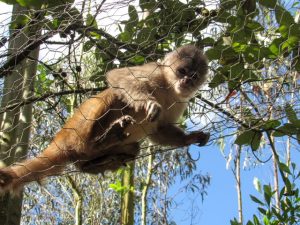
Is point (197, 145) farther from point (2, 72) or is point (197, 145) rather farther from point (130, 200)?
point (130, 200)

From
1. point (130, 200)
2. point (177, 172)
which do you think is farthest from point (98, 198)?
point (130, 200)

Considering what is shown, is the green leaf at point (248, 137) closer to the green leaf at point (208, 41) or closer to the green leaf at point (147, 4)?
the green leaf at point (208, 41)

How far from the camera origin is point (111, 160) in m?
3.19

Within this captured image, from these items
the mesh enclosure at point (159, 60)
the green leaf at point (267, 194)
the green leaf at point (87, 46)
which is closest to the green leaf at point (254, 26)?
the mesh enclosure at point (159, 60)

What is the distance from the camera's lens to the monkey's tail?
283cm

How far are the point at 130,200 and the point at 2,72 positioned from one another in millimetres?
2241

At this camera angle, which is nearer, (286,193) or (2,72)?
(2,72)

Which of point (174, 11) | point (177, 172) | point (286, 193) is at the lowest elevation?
point (286, 193)

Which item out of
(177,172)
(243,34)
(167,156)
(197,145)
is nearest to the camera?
(243,34)

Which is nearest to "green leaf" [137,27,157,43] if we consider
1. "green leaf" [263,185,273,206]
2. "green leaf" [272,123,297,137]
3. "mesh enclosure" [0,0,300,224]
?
"mesh enclosure" [0,0,300,224]

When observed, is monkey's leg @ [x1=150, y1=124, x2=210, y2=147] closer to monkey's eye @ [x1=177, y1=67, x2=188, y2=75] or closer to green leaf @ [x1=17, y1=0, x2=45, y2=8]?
monkey's eye @ [x1=177, y1=67, x2=188, y2=75]

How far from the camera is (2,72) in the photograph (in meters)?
2.94

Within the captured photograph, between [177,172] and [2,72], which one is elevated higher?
[177,172]

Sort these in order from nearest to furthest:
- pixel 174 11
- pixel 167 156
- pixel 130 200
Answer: pixel 174 11
pixel 130 200
pixel 167 156
